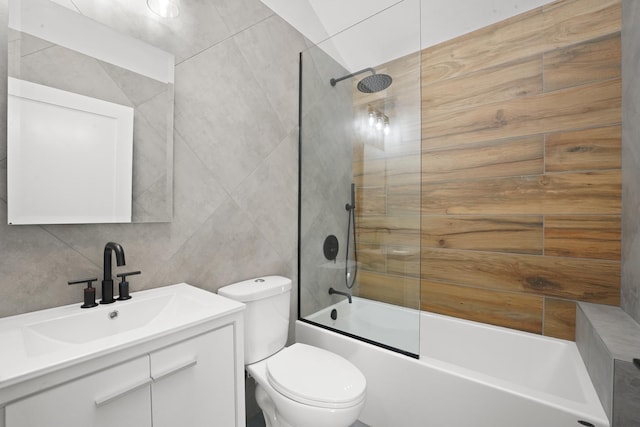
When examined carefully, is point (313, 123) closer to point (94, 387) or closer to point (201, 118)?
point (201, 118)

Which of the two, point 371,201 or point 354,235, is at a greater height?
point 371,201

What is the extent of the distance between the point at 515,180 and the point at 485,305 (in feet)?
2.75

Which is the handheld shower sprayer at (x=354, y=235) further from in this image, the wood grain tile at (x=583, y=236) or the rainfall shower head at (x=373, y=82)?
the wood grain tile at (x=583, y=236)

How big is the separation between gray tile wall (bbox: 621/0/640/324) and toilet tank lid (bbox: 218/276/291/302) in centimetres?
167

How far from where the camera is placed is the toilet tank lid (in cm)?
142

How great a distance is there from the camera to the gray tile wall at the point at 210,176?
39.6 inches

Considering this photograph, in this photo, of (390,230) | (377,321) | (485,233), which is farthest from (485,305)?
(390,230)

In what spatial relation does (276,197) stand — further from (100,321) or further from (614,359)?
(614,359)

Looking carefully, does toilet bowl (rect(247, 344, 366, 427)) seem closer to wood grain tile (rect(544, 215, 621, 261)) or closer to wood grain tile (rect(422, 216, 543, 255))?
wood grain tile (rect(422, 216, 543, 255))

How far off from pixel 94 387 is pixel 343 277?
1.37m

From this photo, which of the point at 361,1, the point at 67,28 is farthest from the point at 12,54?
the point at 361,1

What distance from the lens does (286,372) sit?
1300mm

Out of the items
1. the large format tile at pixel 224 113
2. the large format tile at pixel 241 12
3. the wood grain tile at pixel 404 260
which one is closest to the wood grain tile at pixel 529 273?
the wood grain tile at pixel 404 260

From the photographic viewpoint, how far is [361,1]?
2033 millimetres
